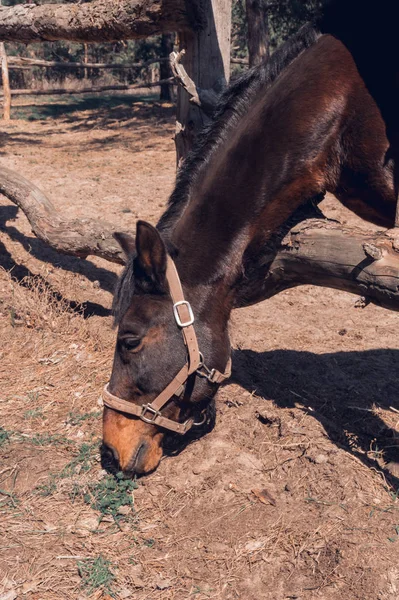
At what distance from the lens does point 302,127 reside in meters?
2.79

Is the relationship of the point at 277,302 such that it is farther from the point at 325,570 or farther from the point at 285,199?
the point at 325,570

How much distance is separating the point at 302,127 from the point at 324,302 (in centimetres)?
280

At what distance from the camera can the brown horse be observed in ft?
9.04

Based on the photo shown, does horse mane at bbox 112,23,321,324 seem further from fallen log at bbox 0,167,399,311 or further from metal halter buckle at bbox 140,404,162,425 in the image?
metal halter buckle at bbox 140,404,162,425

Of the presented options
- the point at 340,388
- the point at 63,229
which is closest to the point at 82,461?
the point at 340,388

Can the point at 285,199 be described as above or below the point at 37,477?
above

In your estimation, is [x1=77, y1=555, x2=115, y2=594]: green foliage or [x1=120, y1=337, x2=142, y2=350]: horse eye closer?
[x1=77, y1=555, x2=115, y2=594]: green foliage

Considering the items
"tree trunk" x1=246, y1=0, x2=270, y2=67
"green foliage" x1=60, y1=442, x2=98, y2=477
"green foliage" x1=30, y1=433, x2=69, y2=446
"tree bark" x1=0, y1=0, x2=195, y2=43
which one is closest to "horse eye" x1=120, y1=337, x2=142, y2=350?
"green foliage" x1=60, y1=442, x2=98, y2=477

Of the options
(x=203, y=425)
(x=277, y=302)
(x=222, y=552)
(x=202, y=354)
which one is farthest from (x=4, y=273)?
(x=222, y=552)

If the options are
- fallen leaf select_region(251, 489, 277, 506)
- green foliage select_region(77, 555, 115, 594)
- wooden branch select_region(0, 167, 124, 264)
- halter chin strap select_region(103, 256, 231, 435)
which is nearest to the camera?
green foliage select_region(77, 555, 115, 594)

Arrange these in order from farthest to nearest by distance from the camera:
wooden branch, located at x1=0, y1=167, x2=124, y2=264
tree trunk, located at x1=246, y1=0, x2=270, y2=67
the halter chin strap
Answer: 1. tree trunk, located at x1=246, y1=0, x2=270, y2=67
2. wooden branch, located at x1=0, y1=167, x2=124, y2=264
3. the halter chin strap

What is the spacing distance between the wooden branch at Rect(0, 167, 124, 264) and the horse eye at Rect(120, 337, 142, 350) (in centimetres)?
199

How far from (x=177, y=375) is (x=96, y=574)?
0.93 metres

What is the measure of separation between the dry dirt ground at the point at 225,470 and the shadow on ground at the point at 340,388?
0.05ft
